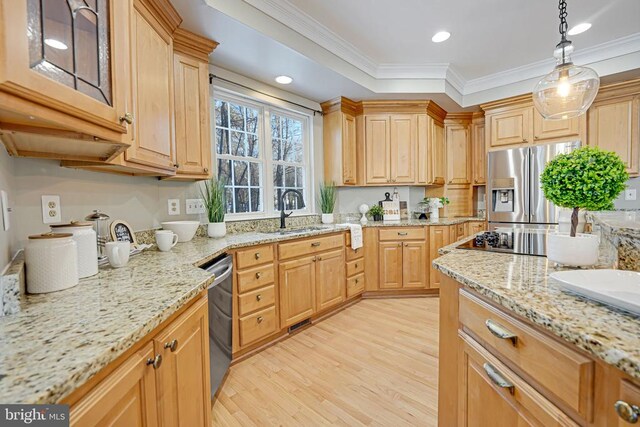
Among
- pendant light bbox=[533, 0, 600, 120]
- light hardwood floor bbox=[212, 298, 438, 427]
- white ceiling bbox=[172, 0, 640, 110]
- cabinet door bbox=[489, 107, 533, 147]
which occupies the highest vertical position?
white ceiling bbox=[172, 0, 640, 110]

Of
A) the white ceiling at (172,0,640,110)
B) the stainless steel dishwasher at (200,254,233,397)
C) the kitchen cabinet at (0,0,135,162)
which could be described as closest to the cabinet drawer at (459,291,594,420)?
the stainless steel dishwasher at (200,254,233,397)

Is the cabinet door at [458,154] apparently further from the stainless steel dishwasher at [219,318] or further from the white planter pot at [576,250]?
the stainless steel dishwasher at [219,318]

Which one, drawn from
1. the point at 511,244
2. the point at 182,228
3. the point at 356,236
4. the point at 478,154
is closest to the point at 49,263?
the point at 182,228

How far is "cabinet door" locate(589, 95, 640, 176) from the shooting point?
2.96 meters

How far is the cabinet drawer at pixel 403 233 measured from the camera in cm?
331

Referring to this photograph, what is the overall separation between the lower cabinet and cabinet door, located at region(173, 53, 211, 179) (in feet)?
4.02

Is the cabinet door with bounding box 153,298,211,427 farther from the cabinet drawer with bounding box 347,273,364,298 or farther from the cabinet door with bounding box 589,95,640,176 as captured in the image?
the cabinet door with bounding box 589,95,640,176

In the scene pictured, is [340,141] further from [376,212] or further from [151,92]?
[151,92]

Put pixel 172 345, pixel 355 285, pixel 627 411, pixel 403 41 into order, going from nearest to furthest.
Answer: pixel 627 411, pixel 172 345, pixel 403 41, pixel 355 285

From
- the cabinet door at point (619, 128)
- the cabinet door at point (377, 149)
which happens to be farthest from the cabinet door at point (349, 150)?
the cabinet door at point (619, 128)

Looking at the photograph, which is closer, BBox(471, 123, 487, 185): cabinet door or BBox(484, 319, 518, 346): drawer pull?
BBox(484, 319, 518, 346): drawer pull

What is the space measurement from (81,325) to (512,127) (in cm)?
430

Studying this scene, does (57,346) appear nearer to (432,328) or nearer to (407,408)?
(407,408)

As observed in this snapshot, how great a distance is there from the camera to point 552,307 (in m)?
0.71
